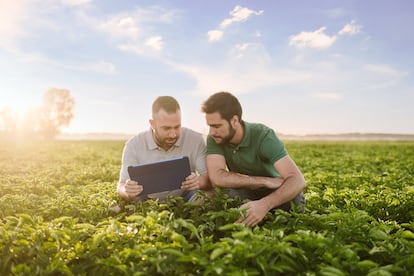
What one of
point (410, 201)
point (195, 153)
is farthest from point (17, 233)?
point (410, 201)

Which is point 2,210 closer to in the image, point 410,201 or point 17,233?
point 17,233

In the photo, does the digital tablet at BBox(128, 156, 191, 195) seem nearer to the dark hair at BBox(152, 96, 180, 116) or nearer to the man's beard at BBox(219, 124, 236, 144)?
the man's beard at BBox(219, 124, 236, 144)

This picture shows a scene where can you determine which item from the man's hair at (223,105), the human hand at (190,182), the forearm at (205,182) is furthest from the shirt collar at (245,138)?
the human hand at (190,182)

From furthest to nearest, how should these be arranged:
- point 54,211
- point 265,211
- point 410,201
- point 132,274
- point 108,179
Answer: point 108,179 < point 410,201 < point 54,211 < point 265,211 < point 132,274

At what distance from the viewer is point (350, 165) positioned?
13758mm

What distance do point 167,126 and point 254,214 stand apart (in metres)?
1.74

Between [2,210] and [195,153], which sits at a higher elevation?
[195,153]

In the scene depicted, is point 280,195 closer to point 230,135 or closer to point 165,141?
point 230,135

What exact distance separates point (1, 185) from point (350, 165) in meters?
10.4

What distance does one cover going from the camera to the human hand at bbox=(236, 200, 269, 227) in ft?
13.9

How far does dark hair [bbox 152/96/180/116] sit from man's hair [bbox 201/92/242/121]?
1.25ft

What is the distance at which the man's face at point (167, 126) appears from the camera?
5301mm

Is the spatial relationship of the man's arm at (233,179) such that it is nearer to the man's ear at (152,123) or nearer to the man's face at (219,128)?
the man's face at (219,128)

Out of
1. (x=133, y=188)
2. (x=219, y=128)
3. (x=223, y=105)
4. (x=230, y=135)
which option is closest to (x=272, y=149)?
(x=230, y=135)
